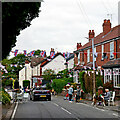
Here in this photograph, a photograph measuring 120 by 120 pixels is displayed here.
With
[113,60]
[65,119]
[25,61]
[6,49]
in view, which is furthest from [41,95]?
[25,61]

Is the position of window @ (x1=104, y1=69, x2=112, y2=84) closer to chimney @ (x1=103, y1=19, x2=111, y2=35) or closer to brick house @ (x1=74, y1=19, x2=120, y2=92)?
brick house @ (x1=74, y1=19, x2=120, y2=92)

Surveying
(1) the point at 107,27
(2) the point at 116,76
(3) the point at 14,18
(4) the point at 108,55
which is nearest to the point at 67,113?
(3) the point at 14,18

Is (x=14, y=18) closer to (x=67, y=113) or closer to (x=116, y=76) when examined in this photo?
(x=67, y=113)

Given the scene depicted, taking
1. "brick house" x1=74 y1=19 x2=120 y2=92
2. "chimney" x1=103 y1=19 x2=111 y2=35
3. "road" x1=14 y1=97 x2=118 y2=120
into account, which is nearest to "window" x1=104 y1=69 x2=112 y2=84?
"brick house" x1=74 y1=19 x2=120 y2=92

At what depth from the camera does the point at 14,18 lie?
10.4 meters

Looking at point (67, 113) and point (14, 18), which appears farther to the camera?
point (67, 113)

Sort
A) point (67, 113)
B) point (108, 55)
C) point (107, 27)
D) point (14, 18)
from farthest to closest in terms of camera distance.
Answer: point (107, 27)
point (108, 55)
point (67, 113)
point (14, 18)

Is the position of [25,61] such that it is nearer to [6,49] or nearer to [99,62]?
[99,62]

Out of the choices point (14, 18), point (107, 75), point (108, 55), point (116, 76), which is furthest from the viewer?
point (108, 55)

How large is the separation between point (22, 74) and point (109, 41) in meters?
54.8

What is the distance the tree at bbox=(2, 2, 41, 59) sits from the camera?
31.9 ft

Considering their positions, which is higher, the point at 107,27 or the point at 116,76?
the point at 107,27

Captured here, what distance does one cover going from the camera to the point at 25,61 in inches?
3396

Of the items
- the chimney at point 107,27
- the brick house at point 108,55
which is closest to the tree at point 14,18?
the brick house at point 108,55
